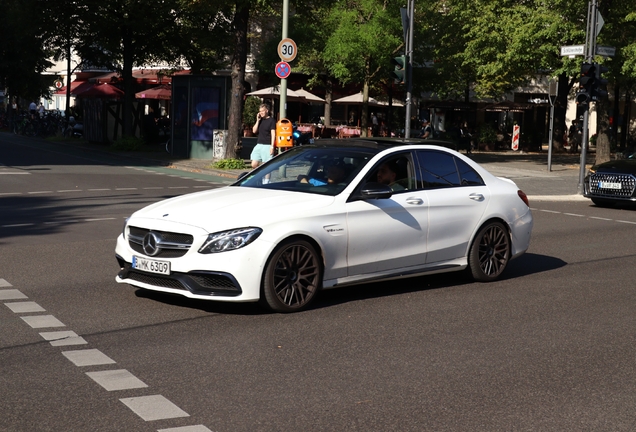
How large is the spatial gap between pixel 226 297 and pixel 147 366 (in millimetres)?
1598

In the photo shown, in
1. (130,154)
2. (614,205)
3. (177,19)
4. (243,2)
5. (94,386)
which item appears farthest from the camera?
(177,19)

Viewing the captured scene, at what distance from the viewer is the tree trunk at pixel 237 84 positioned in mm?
29719

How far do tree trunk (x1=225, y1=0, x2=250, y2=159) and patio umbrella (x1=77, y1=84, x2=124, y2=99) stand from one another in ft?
46.4

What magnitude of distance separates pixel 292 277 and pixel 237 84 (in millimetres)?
22349

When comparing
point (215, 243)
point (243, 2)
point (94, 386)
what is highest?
point (243, 2)

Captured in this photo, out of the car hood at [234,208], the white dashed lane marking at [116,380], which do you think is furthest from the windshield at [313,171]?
the white dashed lane marking at [116,380]

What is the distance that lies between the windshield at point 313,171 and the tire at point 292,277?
801 mm

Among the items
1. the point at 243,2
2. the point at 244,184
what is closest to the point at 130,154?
the point at 243,2

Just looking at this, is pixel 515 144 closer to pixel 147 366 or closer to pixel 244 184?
pixel 244 184

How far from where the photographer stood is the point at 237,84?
30.0 meters

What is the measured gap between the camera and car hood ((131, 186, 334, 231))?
8.05 metres

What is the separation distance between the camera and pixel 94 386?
5910 millimetres

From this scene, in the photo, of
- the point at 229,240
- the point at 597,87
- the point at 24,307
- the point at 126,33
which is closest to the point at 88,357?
the point at 229,240

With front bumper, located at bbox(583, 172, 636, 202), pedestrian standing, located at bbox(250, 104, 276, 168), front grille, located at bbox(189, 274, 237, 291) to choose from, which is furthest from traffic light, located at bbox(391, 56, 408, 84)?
front grille, located at bbox(189, 274, 237, 291)
